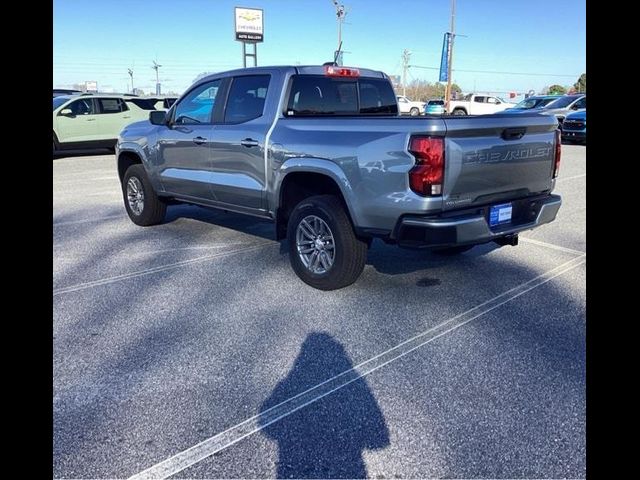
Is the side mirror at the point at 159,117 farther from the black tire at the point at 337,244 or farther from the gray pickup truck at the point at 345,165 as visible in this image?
the black tire at the point at 337,244

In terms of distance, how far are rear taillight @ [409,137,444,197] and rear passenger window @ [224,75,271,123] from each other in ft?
6.30

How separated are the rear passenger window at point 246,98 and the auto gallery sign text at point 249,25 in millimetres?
30479

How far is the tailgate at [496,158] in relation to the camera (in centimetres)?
381

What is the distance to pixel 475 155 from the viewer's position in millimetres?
3896

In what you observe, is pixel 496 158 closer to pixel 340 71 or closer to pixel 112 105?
pixel 340 71

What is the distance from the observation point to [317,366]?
11.0 feet

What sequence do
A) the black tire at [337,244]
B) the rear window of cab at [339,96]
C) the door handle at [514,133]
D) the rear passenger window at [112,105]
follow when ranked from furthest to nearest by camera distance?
A: the rear passenger window at [112,105] < the rear window of cab at [339,96] < the black tire at [337,244] < the door handle at [514,133]

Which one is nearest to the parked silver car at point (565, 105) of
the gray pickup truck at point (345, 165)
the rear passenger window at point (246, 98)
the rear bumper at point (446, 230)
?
the gray pickup truck at point (345, 165)

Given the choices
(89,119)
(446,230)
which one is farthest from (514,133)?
(89,119)

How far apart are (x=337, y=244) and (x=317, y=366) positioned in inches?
53.1

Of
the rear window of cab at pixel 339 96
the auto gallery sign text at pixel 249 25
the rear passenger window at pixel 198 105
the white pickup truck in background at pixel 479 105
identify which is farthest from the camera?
the white pickup truck in background at pixel 479 105

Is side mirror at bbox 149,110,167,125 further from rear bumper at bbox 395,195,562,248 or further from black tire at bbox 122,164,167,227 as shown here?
rear bumper at bbox 395,195,562,248
